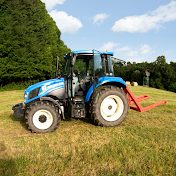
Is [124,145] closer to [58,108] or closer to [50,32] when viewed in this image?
[58,108]

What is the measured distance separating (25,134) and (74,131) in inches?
52.3

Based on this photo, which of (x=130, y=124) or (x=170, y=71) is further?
(x=170, y=71)

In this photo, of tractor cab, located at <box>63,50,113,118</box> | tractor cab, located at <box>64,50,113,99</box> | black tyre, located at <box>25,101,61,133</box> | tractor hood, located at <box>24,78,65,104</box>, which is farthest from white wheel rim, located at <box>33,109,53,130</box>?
tractor cab, located at <box>64,50,113,99</box>

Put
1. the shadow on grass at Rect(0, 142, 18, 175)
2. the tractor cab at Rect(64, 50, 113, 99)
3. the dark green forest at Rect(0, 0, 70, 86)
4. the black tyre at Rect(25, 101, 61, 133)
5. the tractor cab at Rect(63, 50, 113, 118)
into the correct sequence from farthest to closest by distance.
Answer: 1. the dark green forest at Rect(0, 0, 70, 86)
2. the tractor cab at Rect(64, 50, 113, 99)
3. the tractor cab at Rect(63, 50, 113, 118)
4. the black tyre at Rect(25, 101, 61, 133)
5. the shadow on grass at Rect(0, 142, 18, 175)

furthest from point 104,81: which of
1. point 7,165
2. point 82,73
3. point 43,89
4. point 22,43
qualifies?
point 22,43

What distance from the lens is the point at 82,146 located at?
11.8 ft

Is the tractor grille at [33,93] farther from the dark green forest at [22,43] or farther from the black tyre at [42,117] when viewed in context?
the dark green forest at [22,43]

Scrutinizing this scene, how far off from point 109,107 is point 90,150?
1.79m

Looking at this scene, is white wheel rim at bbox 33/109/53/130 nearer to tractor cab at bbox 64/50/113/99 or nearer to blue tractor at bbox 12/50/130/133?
blue tractor at bbox 12/50/130/133

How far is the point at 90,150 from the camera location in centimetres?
340

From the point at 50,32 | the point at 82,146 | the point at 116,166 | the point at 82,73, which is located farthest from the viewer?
the point at 50,32

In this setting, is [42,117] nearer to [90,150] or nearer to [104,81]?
[90,150]

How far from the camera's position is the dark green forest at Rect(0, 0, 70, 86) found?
61.9 ft

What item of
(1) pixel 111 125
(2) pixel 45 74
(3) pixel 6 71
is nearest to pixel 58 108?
(1) pixel 111 125
